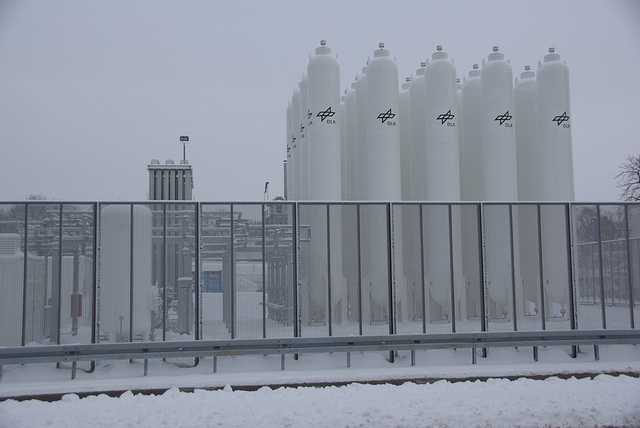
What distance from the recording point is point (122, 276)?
12297mm

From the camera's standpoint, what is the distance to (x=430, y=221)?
15055 mm

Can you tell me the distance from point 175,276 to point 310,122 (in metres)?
6.75

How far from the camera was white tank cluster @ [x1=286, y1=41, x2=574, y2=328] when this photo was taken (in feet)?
52.3

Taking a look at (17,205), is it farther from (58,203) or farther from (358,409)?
(358,409)

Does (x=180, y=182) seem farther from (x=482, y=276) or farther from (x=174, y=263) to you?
(x=482, y=276)

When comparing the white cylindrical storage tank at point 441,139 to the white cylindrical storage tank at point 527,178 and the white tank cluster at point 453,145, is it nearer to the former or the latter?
the white tank cluster at point 453,145

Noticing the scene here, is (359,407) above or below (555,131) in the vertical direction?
below

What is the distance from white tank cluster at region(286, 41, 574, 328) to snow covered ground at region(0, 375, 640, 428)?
5.73m

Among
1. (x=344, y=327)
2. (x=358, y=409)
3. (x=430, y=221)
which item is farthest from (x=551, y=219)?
(x=358, y=409)

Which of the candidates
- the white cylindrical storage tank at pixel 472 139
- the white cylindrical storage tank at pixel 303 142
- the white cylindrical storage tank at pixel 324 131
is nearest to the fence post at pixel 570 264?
the white cylindrical storage tank at pixel 472 139

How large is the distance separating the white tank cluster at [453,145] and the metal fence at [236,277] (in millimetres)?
1060

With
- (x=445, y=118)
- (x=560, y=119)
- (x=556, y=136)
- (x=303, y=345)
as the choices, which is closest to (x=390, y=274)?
(x=303, y=345)

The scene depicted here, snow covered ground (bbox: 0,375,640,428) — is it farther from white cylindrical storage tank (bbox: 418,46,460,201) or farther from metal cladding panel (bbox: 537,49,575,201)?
metal cladding panel (bbox: 537,49,575,201)

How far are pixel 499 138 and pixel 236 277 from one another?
906cm
